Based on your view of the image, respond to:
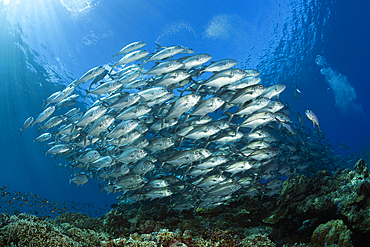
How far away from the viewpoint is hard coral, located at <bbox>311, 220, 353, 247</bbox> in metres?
3.78

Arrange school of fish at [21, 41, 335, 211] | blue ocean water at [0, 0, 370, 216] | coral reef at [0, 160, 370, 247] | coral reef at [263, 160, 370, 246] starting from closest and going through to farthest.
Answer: coral reef at [0, 160, 370, 247]
coral reef at [263, 160, 370, 246]
school of fish at [21, 41, 335, 211]
blue ocean water at [0, 0, 370, 216]

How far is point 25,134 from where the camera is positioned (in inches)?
1570

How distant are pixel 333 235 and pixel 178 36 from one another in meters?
20.0

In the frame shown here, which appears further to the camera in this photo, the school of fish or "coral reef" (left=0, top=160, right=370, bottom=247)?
the school of fish

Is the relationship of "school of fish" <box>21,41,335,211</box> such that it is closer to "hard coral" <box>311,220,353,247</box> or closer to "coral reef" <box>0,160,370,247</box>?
"coral reef" <box>0,160,370,247</box>

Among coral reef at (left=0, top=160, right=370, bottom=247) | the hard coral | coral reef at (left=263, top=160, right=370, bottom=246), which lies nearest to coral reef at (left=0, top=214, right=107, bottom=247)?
coral reef at (left=0, top=160, right=370, bottom=247)

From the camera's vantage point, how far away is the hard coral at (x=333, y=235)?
12.4 ft

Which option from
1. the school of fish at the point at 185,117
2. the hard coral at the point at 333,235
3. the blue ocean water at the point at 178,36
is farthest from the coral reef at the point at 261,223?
the blue ocean water at the point at 178,36

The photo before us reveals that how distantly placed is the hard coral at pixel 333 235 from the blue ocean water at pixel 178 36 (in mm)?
19118

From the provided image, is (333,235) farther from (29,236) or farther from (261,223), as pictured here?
(29,236)

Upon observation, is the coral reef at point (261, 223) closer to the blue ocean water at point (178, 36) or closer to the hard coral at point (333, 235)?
the hard coral at point (333, 235)

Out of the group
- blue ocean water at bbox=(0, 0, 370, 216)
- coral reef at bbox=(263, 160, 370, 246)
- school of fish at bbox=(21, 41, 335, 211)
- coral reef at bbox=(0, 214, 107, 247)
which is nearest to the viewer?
coral reef at bbox=(0, 214, 107, 247)

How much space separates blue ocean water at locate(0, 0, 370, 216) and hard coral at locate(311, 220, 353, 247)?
62.7 ft

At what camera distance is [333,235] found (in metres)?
3.93
